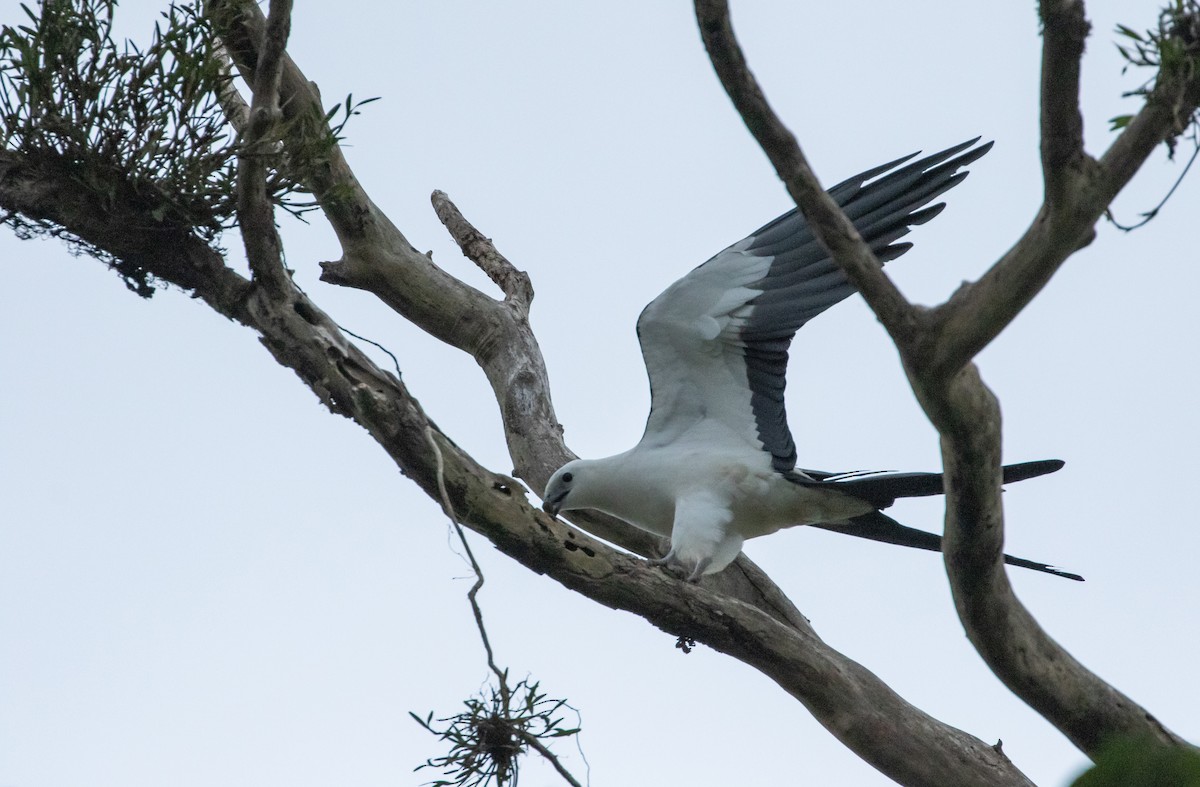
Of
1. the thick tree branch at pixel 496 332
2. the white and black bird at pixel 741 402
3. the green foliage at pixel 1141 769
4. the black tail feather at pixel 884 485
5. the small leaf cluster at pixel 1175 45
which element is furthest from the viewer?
the thick tree branch at pixel 496 332

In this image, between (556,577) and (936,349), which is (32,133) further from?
(936,349)

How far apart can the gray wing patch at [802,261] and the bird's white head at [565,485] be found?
2.20 ft

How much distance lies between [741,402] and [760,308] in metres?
0.36

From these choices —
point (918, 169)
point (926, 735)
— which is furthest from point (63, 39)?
point (926, 735)

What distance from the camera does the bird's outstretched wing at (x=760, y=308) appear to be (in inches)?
159

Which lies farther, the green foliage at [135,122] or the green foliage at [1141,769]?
the green foliage at [135,122]

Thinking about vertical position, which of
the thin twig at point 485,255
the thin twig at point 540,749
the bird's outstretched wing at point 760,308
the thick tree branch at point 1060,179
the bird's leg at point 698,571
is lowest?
the thin twig at point 540,749

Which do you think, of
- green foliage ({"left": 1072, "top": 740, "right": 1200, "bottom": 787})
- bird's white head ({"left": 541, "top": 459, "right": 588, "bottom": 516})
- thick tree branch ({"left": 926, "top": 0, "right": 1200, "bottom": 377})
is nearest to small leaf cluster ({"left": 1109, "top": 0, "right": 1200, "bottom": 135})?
thick tree branch ({"left": 926, "top": 0, "right": 1200, "bottom": 377})

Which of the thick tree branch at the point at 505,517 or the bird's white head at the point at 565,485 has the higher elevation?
the bird's white head at the point at 565,485

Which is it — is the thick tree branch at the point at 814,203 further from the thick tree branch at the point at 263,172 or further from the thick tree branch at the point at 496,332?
the thick tree branch at the point at 496,332

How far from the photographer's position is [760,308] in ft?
13.7

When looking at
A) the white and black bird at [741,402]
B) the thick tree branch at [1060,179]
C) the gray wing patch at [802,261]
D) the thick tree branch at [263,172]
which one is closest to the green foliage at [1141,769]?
the thick tree branch at [1060,179]

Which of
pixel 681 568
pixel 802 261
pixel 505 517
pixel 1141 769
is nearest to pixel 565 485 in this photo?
pixel 681 568

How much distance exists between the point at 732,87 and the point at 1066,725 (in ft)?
6.32
